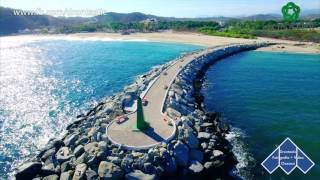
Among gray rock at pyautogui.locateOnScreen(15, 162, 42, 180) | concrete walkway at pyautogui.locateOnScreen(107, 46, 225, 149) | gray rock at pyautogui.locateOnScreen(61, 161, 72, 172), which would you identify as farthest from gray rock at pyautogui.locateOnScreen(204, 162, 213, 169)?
gray rock at pyautogui.locateOnScreen(15, 162, 42, 180)

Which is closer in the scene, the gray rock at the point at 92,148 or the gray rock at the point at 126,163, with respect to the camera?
the gray rock at the point at 126,163

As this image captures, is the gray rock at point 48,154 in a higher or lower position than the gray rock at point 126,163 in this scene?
lower

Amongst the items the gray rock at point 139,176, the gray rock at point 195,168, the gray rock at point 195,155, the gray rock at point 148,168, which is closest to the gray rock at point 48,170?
the gray rock at point 139,176

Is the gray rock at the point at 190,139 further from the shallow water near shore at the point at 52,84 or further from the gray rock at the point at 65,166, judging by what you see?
the shallow water near shore at the point at 52,84

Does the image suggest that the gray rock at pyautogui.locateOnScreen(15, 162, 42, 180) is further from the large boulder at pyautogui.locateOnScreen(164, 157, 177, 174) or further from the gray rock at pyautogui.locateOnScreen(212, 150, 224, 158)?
the gray rock at pyautogui.locateOnScreen(212, 150, 224, 158)

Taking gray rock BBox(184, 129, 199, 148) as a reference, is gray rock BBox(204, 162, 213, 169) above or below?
below

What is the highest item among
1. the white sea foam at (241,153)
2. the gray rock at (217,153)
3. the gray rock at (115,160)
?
the gray rock at (115,160)

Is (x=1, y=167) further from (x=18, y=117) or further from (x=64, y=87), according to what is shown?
(x=64, y=87)

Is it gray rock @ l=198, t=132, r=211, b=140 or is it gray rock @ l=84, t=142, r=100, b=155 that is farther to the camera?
gray rock @ l=198, t=132, r=211, b=140
